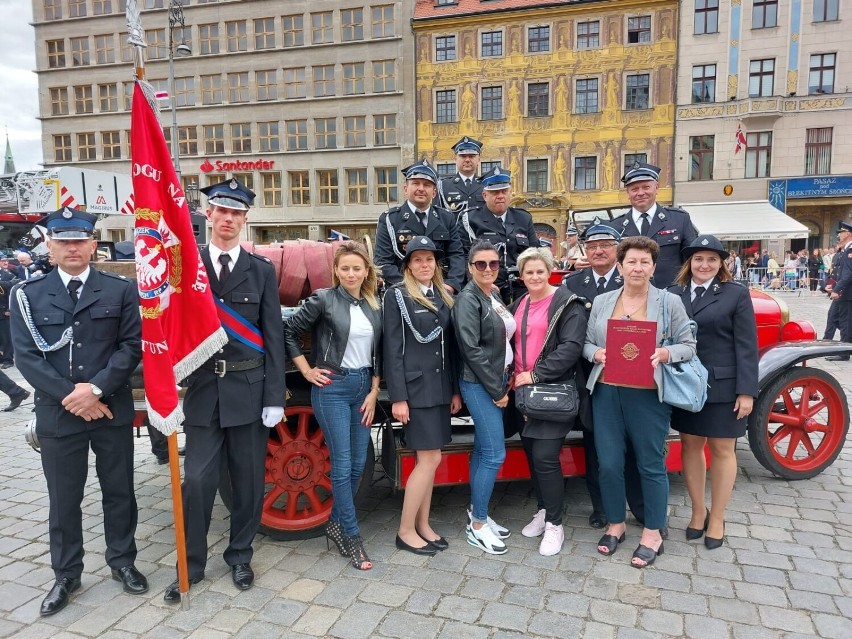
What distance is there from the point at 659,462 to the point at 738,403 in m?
0.57

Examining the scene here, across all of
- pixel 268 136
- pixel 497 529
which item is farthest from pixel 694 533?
pixel 268 136

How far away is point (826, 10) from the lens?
2453 cm

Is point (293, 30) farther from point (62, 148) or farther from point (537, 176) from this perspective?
point (62, 148)

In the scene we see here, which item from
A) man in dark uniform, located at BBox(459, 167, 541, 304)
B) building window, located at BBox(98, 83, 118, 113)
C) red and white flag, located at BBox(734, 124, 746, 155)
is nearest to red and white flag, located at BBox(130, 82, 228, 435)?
man in dark uniform, located at BBox(459, 167, 541, 304)

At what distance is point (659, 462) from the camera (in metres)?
3.36

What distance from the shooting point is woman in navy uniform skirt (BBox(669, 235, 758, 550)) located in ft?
10.9

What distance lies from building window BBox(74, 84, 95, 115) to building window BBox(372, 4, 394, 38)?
17.3m

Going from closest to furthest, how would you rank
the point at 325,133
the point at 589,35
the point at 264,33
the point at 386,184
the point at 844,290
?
the point at 844,290 < the point at 589,35 < the point at 386,184 < the point at 325,133 < the point at 264,33

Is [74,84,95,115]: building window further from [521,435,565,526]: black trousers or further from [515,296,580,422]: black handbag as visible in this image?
[521,435,565,526]: black trousers

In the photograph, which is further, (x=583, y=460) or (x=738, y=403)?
(x=583, y=460)

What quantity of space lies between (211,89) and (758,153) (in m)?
27.5

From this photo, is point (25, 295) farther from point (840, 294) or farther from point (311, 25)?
point (311, 25)

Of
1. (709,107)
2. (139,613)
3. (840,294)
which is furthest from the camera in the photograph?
A: (709,107)

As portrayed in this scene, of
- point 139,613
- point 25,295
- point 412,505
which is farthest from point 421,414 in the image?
point 25,295
